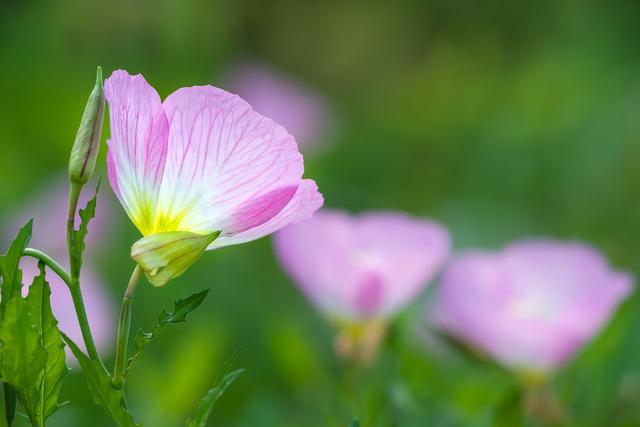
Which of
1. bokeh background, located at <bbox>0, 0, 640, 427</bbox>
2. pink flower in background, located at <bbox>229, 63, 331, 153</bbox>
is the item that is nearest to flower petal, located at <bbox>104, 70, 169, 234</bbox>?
bokeh background, located at <bbox>0, 0, 640, 427</bbox>

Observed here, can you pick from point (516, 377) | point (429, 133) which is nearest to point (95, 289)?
point (516, 377)

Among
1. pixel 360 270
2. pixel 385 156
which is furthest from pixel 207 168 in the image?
pixel 385 156

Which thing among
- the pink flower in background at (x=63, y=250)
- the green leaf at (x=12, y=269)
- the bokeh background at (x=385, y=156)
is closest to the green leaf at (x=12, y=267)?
the green leaf at (x=12, y=269)

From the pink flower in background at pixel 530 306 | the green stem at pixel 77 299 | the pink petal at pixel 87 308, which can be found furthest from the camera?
the pink petal at pixel 87 308

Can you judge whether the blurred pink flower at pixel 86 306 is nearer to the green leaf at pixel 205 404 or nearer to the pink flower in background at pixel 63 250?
the pink flower in background at pixel 63 250

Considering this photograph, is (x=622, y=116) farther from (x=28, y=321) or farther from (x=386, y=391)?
(x=28, y=321)

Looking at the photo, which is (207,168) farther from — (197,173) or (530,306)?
(530,306)

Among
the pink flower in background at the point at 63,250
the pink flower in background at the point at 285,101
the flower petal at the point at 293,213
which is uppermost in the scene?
the flower petal at the point at 293,213
